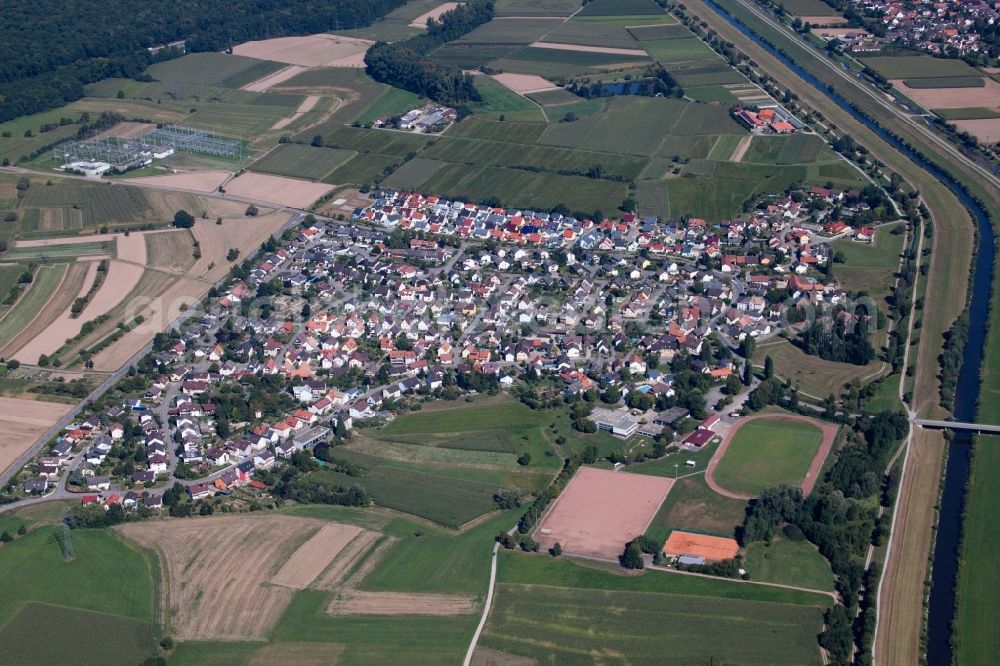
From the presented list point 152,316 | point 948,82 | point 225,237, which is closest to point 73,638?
point 152,316

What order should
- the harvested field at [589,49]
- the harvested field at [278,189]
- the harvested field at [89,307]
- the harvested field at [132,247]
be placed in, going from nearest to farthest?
the harvested field at [89,307] → the harvested field at [132,247] → the harvested field at [278,189] → the harvested field at [589,49]

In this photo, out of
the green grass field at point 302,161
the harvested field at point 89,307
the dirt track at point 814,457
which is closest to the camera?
the dirt track at point 814,457

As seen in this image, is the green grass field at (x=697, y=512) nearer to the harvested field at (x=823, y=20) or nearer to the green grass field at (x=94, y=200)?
the green grass field at (x=94, y=200)

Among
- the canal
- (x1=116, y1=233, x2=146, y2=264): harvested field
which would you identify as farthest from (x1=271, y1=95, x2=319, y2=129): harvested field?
the canal

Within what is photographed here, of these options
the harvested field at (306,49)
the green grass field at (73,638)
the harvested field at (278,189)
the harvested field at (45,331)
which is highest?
the harvested field at (306,49)

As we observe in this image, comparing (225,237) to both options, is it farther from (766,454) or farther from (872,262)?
(766,454)

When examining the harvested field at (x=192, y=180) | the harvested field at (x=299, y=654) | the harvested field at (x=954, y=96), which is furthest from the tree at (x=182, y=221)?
the harvested field at (x=954, y=96)

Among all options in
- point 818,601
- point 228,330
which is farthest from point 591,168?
point 818,601

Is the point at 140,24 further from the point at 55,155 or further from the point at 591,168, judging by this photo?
the point at 591,168
